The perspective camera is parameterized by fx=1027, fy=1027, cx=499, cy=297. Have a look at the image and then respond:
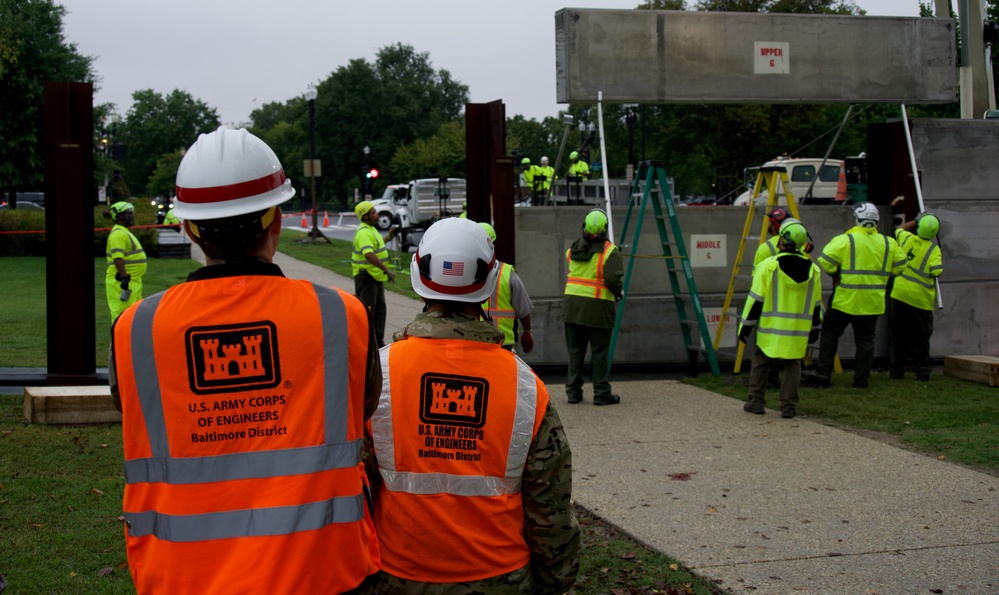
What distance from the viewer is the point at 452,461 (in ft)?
9.84

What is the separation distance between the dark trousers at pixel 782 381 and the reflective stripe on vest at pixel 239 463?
828cm

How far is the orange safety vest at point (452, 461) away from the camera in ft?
9.78

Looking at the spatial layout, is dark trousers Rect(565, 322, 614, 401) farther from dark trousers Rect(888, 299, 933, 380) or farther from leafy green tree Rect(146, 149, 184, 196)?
leafy green tree Rect(146, 149, 184, 196)

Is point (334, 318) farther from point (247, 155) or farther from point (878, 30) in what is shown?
point (878, 30)

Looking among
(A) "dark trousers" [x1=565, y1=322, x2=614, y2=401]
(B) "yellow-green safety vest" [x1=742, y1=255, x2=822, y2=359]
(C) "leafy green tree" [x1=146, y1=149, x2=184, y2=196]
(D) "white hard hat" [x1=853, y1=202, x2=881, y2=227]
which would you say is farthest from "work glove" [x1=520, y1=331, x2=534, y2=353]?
(C) "leafy green tree" [x1=146, y1=149, x2=184, y2=196]

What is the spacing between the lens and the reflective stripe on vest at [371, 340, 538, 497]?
2992 millimetres

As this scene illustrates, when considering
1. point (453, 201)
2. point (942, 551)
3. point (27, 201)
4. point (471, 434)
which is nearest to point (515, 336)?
point (942, 551)

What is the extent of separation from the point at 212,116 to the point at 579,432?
362 ft

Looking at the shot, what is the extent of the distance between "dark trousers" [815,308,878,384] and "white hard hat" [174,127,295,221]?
10508 mm

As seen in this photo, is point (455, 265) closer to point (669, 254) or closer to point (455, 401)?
point (455, 401)

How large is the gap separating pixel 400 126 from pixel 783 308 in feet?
277

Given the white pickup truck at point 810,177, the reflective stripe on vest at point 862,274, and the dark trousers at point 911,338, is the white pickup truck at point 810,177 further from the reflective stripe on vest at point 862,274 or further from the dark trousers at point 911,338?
the reflective stripe on vest at point 862,274

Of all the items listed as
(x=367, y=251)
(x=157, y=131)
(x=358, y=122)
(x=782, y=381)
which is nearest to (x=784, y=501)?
(x=782, y=381)

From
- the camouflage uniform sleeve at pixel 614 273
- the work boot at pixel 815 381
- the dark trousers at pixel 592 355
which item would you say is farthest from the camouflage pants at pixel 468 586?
the work boot at pixel 815 381
